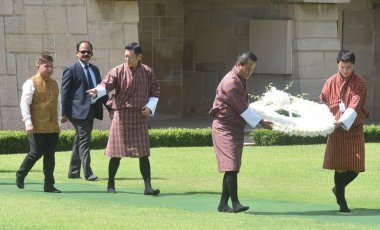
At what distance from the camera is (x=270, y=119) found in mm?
11055

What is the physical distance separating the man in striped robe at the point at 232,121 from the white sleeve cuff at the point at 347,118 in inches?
29.3

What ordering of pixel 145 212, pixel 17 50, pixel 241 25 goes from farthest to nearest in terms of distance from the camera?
1. pixel 241 25
2. pixel 17 50
3. pixel 145 212

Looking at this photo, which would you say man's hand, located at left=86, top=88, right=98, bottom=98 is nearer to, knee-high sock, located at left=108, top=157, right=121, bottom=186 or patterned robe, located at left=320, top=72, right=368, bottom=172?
knee-high sock, located at left=108, top=157, right=121, bottom=186

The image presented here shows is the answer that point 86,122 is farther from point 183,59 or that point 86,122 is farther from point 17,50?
point 183,59

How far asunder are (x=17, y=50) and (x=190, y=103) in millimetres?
6013

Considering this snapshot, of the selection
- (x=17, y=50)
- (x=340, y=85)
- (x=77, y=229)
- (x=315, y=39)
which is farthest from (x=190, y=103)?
(x=77, y=229)

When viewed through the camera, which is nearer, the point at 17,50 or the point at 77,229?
the point at 77,229

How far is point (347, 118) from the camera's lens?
1109 cm

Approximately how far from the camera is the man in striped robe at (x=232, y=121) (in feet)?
36.2

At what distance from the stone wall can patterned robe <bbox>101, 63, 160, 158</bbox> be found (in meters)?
7.78

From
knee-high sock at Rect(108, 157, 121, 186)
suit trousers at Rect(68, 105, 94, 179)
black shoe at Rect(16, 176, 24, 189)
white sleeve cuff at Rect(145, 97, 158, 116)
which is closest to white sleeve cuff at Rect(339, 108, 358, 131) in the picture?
white sleeve cuff at Rect(145, 97, 158, 116)

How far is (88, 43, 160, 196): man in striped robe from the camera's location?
12602 mm

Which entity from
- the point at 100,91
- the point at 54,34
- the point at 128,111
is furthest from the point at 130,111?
the point at 54,34

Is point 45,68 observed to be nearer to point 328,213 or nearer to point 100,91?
point 100,91
